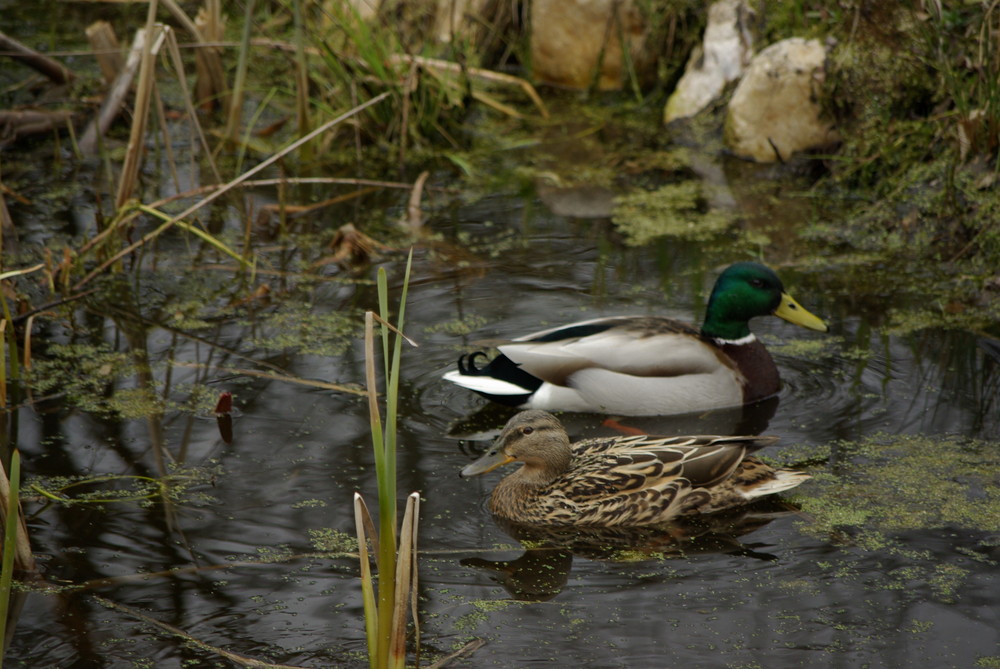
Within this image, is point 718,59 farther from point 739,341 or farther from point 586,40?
point 739,341

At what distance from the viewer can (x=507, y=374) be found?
550 centimetres

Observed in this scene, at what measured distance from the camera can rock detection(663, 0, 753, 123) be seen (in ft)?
31.1

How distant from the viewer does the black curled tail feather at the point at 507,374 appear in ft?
18.0

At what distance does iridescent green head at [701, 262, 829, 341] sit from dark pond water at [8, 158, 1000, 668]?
348 millimetres

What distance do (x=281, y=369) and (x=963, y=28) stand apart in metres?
4.66

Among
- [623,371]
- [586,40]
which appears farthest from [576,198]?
[623,371]

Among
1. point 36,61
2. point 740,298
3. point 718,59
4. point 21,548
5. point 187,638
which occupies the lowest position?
point 187,638

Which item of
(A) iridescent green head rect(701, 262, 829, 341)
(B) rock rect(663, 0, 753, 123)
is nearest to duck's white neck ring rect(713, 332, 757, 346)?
(A) iridescent green head rect(701, 262, 829, 341)

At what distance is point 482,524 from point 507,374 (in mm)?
1120

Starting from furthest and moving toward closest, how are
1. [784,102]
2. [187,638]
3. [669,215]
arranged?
[784,102] < [669,215] < [187,638]

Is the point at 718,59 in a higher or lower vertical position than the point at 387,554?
higher

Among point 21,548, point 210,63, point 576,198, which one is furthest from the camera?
point 210,63

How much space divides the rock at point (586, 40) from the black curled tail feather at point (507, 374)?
5.31 m

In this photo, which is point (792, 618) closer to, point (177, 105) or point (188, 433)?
point (188, 433)
